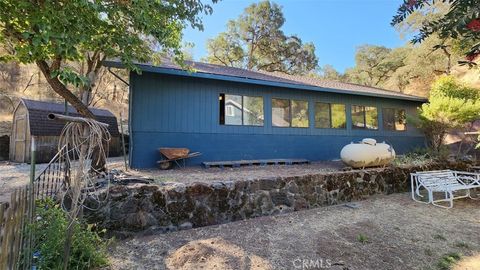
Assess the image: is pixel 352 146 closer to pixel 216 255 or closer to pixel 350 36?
pixel 216 255

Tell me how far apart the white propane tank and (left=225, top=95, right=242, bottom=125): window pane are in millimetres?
3335

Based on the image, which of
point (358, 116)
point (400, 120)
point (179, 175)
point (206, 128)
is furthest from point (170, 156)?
point (400, 120)

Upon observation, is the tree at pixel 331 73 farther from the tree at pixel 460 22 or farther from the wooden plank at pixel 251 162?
the tree at pixel 460 22

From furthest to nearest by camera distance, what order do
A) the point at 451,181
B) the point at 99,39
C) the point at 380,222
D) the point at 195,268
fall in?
1. the point at 451,181
2. the point at 99,39
3. the point at 380,222
4. the point at 195,268

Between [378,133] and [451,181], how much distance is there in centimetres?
496

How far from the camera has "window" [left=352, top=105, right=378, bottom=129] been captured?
35.2 feet

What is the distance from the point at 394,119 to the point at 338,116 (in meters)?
3.18

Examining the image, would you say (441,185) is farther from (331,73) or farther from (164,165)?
(331,73)

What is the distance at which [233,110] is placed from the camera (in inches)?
334

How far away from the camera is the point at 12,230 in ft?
6.43

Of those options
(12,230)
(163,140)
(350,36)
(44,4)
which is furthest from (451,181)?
(350,36)

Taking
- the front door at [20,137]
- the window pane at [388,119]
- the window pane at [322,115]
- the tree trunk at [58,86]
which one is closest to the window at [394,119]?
the window pane at [388,119]

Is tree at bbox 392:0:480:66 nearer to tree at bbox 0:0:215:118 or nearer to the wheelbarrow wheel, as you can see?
tree at bbox 0:0:215:118

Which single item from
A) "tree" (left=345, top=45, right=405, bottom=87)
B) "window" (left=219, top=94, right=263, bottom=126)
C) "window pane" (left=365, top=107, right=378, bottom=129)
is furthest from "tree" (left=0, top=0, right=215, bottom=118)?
"tree" (left=345, top=45, right=405, bottom=87)
